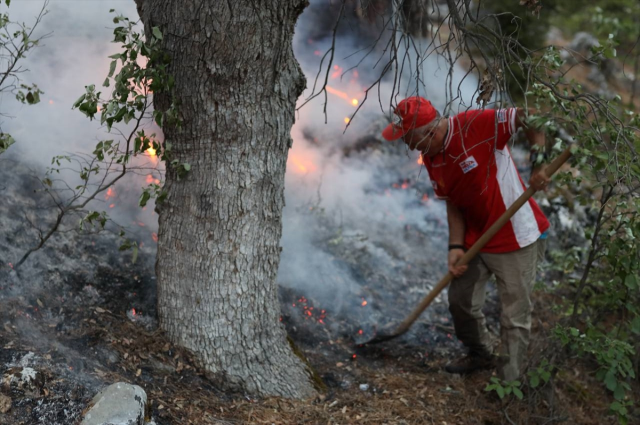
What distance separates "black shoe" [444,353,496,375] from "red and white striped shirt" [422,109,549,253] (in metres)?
0.96

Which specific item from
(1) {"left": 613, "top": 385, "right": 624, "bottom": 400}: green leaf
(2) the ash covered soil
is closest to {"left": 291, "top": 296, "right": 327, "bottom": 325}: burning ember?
(2) the ash covered soil

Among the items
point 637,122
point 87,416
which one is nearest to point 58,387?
point 87,416

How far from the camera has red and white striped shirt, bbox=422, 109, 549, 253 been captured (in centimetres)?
418

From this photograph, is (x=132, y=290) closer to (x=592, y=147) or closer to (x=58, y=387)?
(x=58, y=387)

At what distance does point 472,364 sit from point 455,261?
0.88m

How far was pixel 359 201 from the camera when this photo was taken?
22.1 feet

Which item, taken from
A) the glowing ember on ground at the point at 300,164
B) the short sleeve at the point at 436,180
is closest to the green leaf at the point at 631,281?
the short sleeve at the point at 436,180

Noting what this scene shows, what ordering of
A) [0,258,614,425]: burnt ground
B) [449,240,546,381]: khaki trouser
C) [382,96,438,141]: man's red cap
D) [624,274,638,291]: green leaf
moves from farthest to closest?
[449,240,546,381]: khaki trouser < [382,96,438,141]: man's red cap < [624,274,638,291]: green leaf < [0,258,614,425]: burnt ground

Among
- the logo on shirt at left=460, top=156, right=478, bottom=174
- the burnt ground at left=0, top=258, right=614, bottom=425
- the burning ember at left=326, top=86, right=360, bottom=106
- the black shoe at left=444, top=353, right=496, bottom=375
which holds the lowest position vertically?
the burnt ground at left=0, top=258, right=614, bottom=425

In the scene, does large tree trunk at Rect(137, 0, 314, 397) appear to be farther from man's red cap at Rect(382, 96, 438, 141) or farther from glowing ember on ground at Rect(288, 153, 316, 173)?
glowing ember on ground at Rect(288, 153, 316, 173)

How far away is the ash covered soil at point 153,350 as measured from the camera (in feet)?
10.6

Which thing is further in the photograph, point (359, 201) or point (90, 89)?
point (359, 201)

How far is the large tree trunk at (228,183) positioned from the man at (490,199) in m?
0.99

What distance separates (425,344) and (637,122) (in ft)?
8.22
